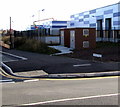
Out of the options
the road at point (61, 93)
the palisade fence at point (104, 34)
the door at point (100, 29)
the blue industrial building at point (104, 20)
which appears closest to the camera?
the road at point (61, 93)

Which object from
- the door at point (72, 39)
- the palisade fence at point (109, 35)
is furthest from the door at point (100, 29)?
the door at point (72, 39)

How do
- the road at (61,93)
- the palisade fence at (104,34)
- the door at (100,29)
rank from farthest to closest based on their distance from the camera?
the door at (100,29), the palisade fence at (104,34), the road at (61,93)

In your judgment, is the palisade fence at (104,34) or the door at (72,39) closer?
the door at (72,39)

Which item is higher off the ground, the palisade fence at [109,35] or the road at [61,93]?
the palisade fence at [109,35]

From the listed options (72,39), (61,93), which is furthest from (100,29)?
(61,93)

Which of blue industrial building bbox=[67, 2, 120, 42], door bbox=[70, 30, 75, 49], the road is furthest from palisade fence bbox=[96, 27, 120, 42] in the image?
the road

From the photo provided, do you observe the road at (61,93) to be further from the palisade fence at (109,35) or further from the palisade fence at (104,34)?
the palisade fence at (104,34)

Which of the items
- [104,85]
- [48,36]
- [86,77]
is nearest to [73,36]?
[48,36]

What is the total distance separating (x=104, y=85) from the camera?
9.48 metres

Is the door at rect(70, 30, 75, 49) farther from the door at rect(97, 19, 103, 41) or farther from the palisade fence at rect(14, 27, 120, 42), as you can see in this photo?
the door at rect(97, 19, 103, 41)

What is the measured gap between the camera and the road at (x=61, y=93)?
6.99m

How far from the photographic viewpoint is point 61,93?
8.14 meters

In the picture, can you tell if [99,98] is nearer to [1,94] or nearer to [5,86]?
[1,94]

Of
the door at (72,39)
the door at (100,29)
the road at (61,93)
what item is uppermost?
the door at (100,29)
